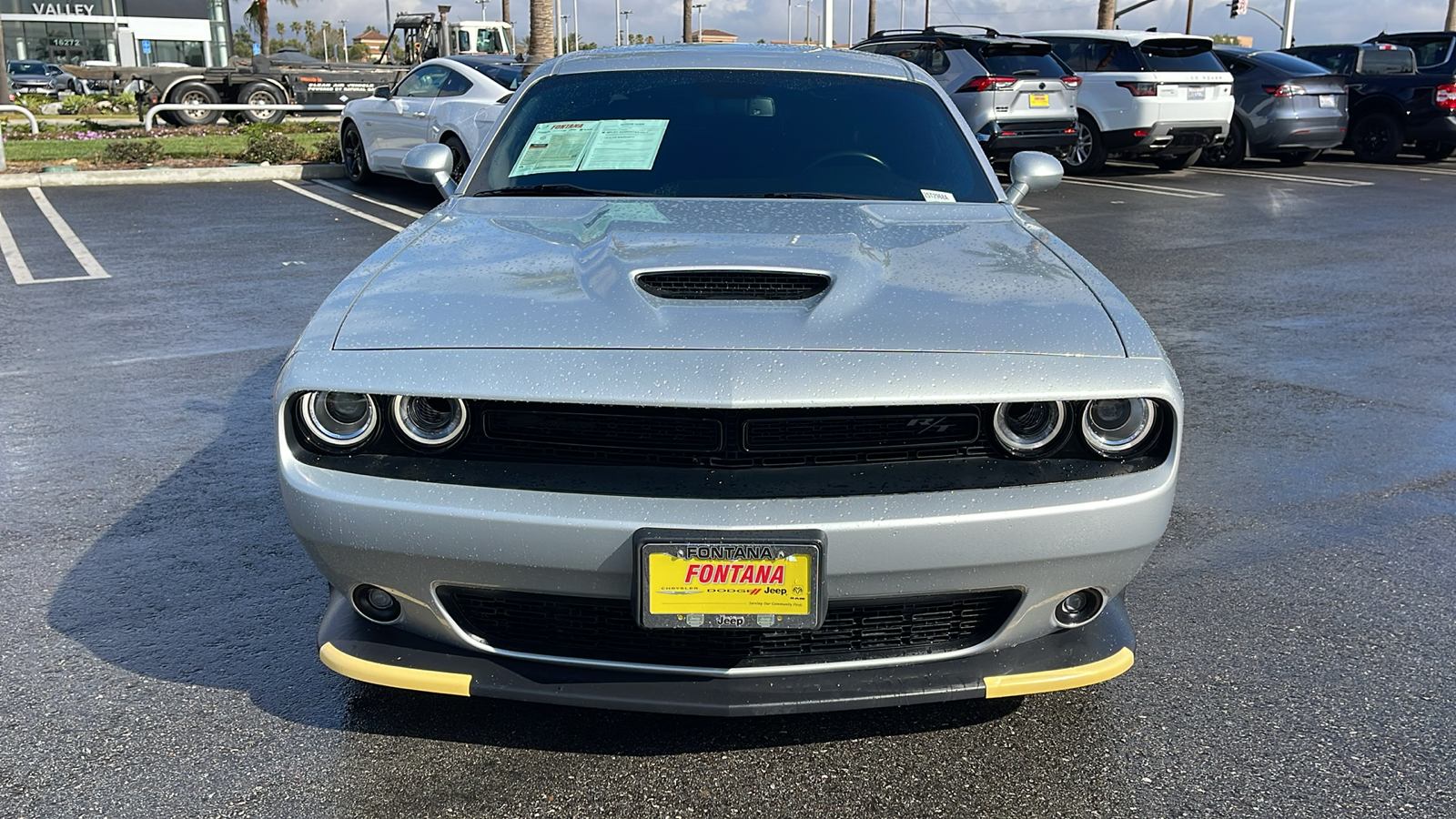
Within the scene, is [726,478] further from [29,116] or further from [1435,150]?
[1435,150]

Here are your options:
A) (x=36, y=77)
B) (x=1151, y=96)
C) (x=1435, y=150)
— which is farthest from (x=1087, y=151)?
(x=36, y=77)

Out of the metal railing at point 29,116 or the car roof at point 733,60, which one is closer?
the car roof at point 733,60

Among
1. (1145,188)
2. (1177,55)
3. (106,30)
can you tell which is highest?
(106,30)

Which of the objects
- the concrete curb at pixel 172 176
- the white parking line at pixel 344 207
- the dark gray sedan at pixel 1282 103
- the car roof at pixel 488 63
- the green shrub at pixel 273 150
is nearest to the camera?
the white parking line at pixel 344 207

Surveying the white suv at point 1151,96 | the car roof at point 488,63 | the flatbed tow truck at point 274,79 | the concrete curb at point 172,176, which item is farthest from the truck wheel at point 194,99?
the white suv at point 1151,96

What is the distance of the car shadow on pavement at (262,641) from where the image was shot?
2.69 meters

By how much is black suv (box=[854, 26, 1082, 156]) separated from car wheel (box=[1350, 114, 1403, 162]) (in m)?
5.71

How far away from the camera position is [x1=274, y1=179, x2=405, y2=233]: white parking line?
1080 centimetres

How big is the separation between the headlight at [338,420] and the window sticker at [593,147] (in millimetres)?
1461

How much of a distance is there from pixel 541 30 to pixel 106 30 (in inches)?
1668

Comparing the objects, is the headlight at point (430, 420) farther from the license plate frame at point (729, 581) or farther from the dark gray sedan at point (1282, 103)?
the dark gray sedan at point (1282, 103)

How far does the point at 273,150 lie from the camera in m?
14.9

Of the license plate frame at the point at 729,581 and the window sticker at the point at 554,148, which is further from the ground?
the window sticker at the point at 554,148

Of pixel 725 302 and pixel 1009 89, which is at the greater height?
pixel 1009 89
